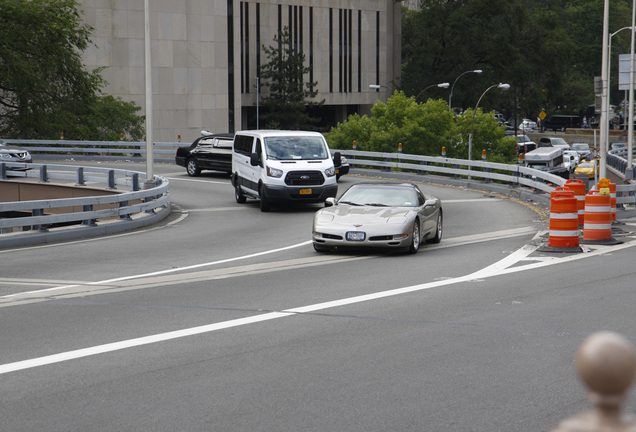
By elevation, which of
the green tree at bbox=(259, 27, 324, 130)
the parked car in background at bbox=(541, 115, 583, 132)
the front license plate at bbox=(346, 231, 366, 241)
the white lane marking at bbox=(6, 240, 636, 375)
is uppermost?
the green tree at bbox=(259, 27, 324, 130)

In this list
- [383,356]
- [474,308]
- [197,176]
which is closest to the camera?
[383,356]

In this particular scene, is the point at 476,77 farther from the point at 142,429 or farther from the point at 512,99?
the point at 142,429

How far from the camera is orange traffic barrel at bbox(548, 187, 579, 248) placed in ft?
51.6

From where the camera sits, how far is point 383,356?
7.80 metres

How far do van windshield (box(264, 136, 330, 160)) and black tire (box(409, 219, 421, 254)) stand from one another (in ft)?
30.2

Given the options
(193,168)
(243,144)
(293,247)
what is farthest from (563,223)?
(193,168)

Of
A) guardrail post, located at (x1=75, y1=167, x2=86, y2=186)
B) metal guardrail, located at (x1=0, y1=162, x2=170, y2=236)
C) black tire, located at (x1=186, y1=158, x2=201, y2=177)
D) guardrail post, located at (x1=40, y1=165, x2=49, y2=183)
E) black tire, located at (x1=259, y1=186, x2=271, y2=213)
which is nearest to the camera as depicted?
metal guardrail, located at (x1=0, y1=162, x2=170, y2=236)

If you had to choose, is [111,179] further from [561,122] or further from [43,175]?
[561,122]

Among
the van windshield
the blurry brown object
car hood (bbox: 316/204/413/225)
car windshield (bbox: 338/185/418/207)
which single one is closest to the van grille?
the van windshield

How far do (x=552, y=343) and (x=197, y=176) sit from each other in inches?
1171

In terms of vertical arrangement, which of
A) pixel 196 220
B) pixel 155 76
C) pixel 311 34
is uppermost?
pixel 311 34

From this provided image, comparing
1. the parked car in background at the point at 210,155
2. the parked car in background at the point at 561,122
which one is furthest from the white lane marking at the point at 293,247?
the parked car in background at the point at 561,122

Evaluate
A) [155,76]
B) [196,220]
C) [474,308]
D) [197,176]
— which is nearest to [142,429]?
[474,308]

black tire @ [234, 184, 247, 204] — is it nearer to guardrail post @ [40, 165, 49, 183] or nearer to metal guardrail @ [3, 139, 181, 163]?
guardrail post @ [40, 165, 49, 183]
